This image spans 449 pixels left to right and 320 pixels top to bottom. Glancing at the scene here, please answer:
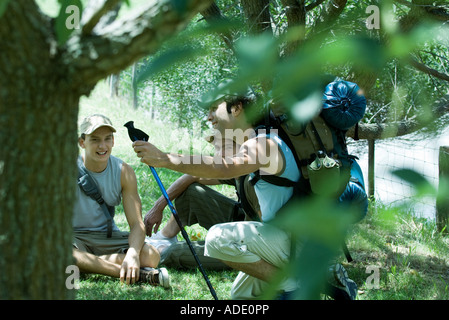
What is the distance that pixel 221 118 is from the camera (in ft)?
10.7

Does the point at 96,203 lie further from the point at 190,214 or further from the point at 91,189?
the point at 190,214

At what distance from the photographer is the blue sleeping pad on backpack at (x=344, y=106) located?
8.94ft

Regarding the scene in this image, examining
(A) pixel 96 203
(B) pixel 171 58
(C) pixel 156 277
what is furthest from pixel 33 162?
(A) pixel 96 203

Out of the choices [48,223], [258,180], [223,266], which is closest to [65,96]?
[48,223]

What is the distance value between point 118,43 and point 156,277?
2.76 meters

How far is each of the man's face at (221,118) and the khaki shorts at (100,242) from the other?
4.35ft

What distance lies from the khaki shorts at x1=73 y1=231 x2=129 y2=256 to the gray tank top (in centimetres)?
5

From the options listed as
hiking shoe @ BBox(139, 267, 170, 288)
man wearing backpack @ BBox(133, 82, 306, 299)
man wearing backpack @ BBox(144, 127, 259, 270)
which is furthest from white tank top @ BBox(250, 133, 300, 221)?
hiking shoe @ BBox(139, 267, 170, 288)

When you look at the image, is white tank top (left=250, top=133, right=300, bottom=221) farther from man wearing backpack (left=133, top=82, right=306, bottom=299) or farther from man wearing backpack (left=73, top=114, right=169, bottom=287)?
man wearing backpack (left=73, top=114, right=169, bottom=287)

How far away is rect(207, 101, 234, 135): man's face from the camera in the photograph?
3.24 m

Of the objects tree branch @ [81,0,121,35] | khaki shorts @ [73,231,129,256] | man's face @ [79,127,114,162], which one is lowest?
khaki shorts @ [73,231,129,256]

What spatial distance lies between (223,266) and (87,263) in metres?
1.05

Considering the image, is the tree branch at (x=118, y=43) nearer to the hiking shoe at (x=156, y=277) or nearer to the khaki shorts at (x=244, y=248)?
the khaki shorts at (x=244, y=248)

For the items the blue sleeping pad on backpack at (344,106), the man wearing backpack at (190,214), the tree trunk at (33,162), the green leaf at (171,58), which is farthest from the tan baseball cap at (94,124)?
the green leaf at (171,58)
